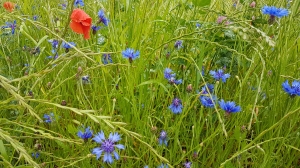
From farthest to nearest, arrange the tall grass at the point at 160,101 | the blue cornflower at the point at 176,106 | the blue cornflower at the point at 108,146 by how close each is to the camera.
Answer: the blue cornflower at the point at 176,106
the tall grass at the point at 160,101
the blue cornflower at the point at 108,146

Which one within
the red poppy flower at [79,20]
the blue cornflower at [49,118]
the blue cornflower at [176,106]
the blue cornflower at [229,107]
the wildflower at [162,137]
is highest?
the red poppy flower at [79,20]

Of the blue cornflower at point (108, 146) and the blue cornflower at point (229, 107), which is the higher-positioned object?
the blue cornflower at point (229, 107)

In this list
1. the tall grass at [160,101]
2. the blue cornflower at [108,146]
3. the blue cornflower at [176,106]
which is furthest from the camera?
the blue cornflower at [176,106]

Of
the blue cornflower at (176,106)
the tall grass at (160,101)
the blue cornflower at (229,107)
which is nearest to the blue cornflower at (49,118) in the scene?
the tall grass at (160,101)

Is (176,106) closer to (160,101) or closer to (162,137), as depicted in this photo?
(162,137)

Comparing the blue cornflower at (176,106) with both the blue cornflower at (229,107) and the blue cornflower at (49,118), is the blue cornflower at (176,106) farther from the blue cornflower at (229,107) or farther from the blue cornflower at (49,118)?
the blue cornflower at (49,118)

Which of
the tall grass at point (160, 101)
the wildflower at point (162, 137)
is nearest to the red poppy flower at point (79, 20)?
the tall grass at point (160, 101)

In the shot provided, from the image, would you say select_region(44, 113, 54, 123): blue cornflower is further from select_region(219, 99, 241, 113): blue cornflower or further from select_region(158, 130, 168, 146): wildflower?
select_region(219, 99, 241, 113): blue cornflower

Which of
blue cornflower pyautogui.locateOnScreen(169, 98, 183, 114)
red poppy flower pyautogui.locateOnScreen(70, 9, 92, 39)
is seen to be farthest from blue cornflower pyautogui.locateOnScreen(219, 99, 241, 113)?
red poppy flower pyautogui.locateOnScreen(70, 9, 92, 39)

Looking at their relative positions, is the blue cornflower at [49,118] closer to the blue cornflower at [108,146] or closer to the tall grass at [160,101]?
the tall grass at [160,101]

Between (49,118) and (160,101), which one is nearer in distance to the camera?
(49,118)

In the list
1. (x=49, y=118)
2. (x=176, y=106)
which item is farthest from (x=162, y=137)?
(x=49, y=118)

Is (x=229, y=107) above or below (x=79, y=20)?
below

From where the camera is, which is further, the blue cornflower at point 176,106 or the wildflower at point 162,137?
the blue cornflower at point 176,106
